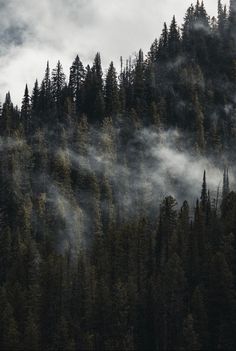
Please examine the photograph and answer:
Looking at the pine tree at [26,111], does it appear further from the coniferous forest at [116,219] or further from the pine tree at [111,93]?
the pine tree at [111,93]

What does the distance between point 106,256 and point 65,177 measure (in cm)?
4364

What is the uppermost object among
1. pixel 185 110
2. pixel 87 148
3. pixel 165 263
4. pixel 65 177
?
pixel 185 110

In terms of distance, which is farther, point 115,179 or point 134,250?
point 115,179

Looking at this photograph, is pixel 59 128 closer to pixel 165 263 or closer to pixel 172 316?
pixel 165 263

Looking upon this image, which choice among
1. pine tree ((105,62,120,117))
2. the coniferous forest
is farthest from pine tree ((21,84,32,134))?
pine tree ((105,62,120,117))

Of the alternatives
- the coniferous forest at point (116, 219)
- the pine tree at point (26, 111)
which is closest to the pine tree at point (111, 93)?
the coniferous forest at point (116, 219)

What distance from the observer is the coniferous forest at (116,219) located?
339 ft

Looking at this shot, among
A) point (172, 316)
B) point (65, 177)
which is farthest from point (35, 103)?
point (172, 316)

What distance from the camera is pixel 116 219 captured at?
160 metres

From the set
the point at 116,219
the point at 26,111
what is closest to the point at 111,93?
the point at 26,111

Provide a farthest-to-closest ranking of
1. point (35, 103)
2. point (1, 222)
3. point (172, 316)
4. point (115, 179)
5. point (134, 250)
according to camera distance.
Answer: point (35, 103) → point (115, 179) → point (1, 222) → point (134, 250) → point (172, 316)

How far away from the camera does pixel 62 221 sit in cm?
15662

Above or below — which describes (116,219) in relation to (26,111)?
below

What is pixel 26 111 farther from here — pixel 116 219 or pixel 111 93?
pixel 116 219
